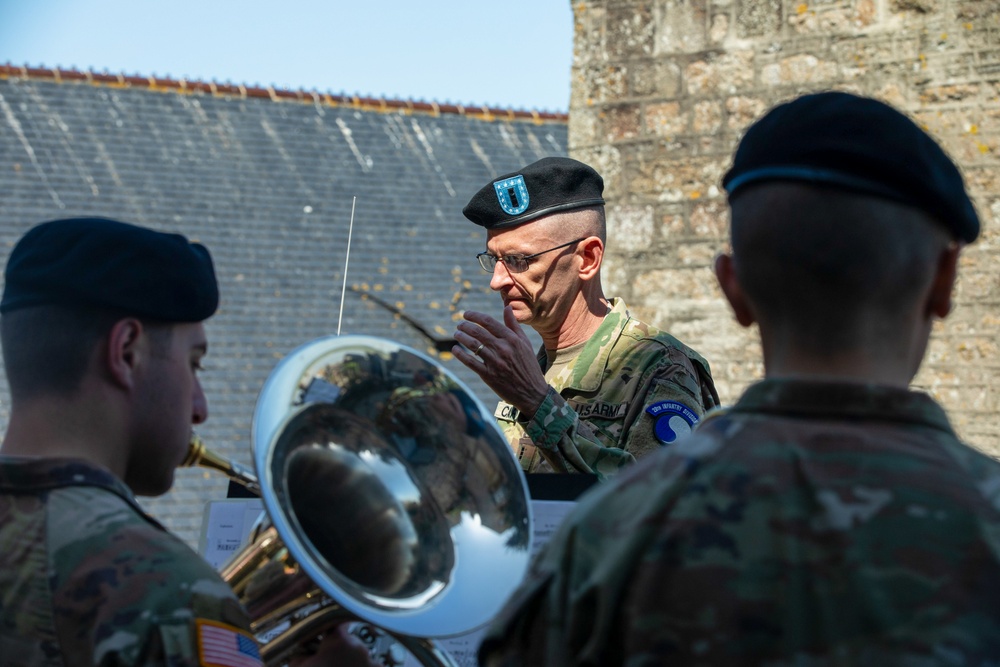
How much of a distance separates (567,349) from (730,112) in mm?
2553

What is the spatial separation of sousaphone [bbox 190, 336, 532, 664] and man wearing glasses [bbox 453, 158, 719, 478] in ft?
2.59

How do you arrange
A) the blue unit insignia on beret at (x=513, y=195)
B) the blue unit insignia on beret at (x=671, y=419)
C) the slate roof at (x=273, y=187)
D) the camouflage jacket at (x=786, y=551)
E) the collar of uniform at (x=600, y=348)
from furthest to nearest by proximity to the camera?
the slate roof at (x=273, y=187) → the blue unit insignia on beret at (x=513, y=195) → the collar of uniform at (x=600, y=348) → the blue unit insignia on beret at (x=671, y=419) → the camouflage jacket at (x=786, y=551)

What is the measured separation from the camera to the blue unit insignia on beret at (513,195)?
397cm

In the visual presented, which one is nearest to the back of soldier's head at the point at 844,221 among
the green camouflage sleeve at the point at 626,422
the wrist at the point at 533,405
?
the green camouflage sleeve at the point at 626,422

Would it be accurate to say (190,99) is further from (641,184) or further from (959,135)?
(959,135)

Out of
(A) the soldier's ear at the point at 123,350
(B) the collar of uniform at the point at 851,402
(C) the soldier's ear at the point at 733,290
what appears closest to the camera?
(B) the collar of uniform at the point at 851,402

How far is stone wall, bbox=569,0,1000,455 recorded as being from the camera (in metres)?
5.48

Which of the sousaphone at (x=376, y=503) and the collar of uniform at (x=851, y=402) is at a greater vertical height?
the collar of uniform at (x=851, y=402)

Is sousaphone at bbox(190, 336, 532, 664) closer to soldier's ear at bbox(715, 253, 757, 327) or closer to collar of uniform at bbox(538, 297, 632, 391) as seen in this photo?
soldier's ear at bbox(715, 253, 757, 327)

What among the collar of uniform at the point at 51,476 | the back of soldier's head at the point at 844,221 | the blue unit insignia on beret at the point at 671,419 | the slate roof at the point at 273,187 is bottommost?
the slate roof at the point at 273,187

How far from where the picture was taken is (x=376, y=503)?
2.30 meters

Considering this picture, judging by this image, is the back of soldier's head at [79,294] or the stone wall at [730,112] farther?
the stone wall at [730,112]

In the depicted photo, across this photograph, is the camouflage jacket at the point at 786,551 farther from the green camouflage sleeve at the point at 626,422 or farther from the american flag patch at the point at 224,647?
the green camouflage sleeve at the point at 626,422

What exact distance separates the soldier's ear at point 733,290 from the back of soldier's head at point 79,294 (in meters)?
0.89
